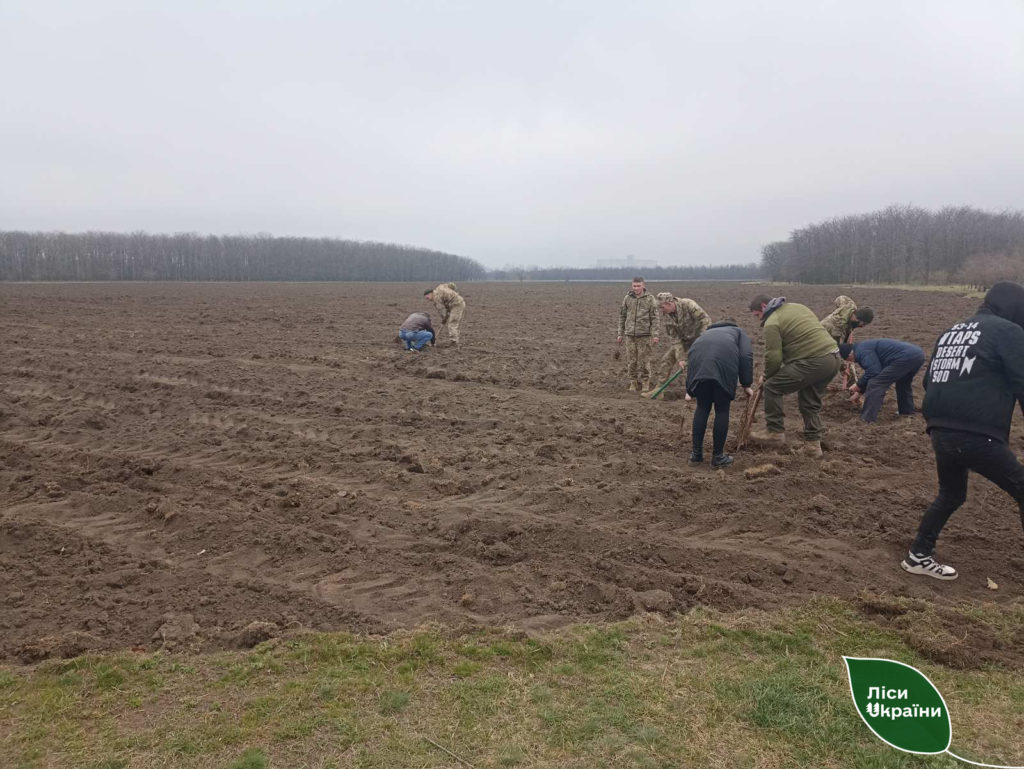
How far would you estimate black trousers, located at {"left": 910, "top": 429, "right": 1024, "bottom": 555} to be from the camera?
12.3 feet

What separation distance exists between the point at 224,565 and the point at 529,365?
8.15 meters

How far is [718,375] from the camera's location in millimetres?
5809

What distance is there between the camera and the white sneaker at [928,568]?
411 cm

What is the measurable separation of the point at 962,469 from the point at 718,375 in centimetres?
219

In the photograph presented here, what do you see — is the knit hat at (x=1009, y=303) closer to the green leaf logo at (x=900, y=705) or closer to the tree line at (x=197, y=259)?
the green leaf logo at (x=900, y=705)

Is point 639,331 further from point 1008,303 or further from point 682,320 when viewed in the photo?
point 1008,303

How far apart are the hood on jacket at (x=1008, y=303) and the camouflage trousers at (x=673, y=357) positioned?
15.7 ft

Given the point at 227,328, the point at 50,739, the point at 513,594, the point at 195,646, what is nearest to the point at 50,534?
the point at 195,646

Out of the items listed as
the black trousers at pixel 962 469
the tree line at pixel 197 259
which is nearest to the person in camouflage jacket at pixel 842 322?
the black trousers at pixel 962 469

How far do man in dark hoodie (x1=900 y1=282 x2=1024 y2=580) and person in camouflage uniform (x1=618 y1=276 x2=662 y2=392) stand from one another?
214 inches

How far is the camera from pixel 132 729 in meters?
2.82

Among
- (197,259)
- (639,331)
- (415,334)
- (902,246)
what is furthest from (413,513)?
(197,259)

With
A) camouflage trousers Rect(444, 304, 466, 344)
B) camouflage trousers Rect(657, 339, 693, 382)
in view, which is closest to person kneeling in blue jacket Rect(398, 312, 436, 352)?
camouflage trousers Rect(444, 304, 466, 344)

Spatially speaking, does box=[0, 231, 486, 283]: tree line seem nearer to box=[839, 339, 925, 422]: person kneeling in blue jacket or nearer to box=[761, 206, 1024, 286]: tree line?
box=[761, 206, 1024, 286]: tree line
